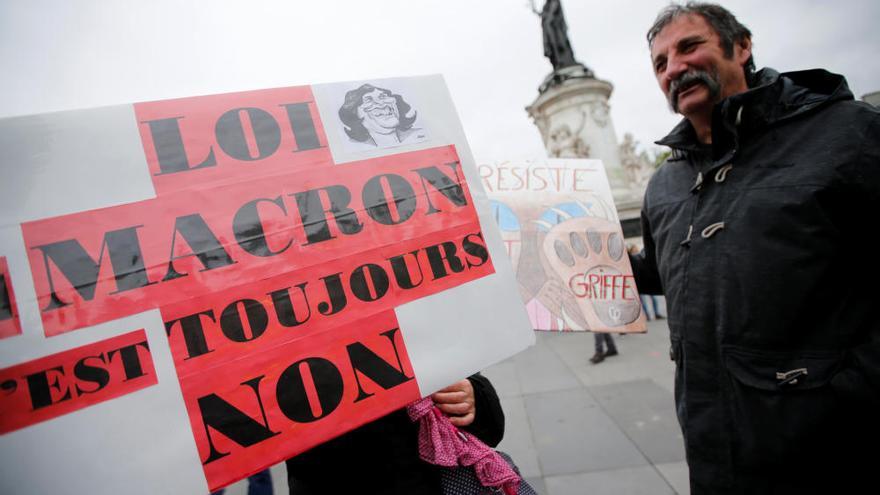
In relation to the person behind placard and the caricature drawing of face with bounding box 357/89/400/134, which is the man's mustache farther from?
the person behind placard

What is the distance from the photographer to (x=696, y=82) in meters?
1.52

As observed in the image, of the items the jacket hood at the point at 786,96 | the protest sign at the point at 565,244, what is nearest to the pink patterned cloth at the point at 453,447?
the protest sign at the point at 565,244

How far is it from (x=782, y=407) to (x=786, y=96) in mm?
1002

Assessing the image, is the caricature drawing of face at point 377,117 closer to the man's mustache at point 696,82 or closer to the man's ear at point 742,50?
the man's mustache at point 696,82

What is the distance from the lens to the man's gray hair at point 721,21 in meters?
1.54

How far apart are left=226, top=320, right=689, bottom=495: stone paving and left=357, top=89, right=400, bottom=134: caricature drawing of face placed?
3.03 meters

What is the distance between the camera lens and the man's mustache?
4.87 feet

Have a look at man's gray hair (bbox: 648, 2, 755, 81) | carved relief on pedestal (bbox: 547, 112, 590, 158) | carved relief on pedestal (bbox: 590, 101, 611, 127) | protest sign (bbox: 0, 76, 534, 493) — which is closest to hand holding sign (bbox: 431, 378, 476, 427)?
protest sign (bbox: 0, 76, 534, 493)

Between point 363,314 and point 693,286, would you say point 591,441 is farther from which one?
point 363,314

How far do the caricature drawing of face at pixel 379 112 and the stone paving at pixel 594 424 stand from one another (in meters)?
3.03

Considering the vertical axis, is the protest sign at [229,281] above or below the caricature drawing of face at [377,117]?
below

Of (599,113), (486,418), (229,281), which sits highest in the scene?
(599,113)

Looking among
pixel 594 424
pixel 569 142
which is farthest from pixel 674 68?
pixel 569 142

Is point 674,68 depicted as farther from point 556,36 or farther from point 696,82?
point 556,36
